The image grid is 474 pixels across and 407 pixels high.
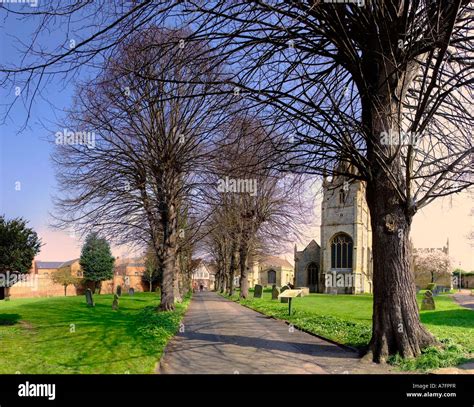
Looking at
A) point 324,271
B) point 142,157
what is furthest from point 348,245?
point 142,157

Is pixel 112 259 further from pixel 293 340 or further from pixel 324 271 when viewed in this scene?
pixel 293 340

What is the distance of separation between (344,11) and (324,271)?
54.8m

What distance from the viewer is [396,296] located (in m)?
8.41

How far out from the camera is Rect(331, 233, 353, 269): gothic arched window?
5991 cm

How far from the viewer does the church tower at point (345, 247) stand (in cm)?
5716

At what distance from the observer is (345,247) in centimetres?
6025

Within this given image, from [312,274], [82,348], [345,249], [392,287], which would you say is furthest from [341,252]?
[82,348]
